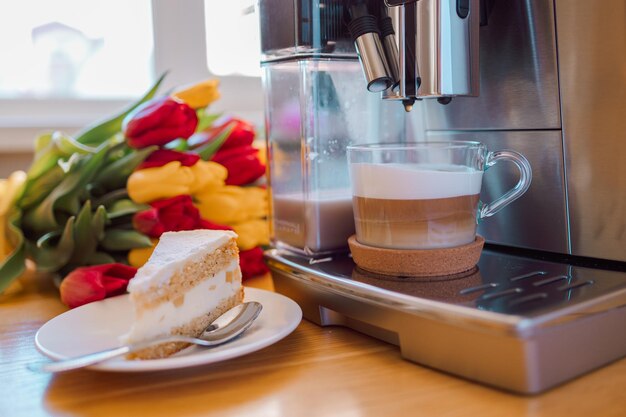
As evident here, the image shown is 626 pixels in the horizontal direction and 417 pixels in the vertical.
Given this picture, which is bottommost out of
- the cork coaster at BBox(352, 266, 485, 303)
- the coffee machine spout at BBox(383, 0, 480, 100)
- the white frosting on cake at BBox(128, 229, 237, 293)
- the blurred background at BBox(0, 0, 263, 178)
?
the cork coaster at BBox(352, 266, 485, 303)

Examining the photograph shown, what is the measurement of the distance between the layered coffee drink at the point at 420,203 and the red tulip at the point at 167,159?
247mm

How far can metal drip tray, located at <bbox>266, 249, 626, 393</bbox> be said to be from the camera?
40 centimetres

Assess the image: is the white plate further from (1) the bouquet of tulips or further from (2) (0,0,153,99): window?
(2) (0,0,153,99): window

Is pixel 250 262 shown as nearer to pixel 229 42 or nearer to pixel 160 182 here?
pixel 160 182

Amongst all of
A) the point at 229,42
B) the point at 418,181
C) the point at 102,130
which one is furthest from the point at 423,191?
the point at 229,42

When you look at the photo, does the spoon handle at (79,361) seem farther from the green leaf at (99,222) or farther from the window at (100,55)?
the window at (100,55)

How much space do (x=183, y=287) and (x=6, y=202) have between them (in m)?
0.34

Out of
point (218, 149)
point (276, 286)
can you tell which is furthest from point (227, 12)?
point (276, 286)

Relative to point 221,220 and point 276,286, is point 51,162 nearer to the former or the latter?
point 221,220

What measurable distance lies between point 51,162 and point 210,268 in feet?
1.17

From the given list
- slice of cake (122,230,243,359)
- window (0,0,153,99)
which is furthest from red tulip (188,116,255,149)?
window (0,0,153,99)

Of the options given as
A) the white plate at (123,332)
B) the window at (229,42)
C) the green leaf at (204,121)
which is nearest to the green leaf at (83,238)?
the white plate at (123,332)

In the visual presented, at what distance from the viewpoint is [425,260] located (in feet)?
1.66

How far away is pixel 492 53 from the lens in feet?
1.88
